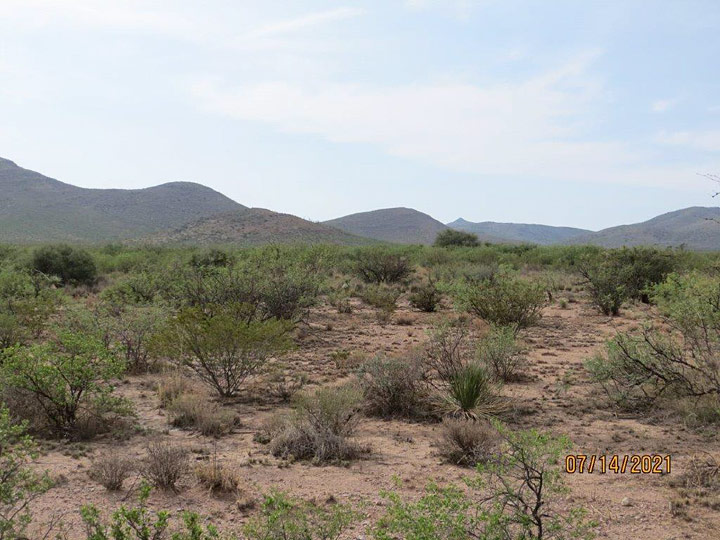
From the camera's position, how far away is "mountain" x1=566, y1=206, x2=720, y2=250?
322 ft

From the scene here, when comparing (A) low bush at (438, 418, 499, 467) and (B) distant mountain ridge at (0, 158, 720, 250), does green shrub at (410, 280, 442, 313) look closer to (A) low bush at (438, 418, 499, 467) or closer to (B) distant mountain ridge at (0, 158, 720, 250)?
(A) low bush at (438, 418, 499, 467)

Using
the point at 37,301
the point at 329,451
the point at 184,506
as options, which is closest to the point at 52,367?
the point at 184,506

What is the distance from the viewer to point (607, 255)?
23.3m

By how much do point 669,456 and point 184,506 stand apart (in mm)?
5158

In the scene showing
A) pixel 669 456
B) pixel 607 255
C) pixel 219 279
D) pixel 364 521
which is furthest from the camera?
pixel 607 255

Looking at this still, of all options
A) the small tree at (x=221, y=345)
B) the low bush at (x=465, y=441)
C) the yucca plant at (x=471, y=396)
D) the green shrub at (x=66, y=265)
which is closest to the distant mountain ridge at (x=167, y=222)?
the green shrub at (x=66, y=265)

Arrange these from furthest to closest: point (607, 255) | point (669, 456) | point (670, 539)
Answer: point (607, 255) < point (669, 456) < point (670, 539)


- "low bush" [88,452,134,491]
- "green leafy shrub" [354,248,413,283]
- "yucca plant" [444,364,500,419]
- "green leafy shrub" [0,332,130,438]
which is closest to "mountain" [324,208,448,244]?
"green leafy shrub" [354,248,413,283]

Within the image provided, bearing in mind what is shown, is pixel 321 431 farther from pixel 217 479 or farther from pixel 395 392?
pixel 395 392

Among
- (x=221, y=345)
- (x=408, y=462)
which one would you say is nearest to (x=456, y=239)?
(x=221, y=345)

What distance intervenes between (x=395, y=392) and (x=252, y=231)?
7343 centimetres

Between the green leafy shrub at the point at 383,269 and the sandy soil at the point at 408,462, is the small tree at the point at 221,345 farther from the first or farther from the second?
the green leafy shrub at the point at 383,269

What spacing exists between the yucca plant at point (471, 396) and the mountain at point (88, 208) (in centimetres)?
6843

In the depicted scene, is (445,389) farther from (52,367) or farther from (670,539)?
(52,367)
